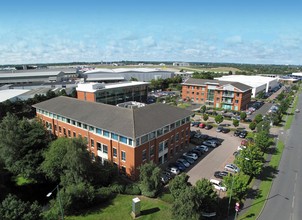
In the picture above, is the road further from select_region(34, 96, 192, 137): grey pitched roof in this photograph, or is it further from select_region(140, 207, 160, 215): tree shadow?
select_region(34, 96, 192, 137): grey pitched roof

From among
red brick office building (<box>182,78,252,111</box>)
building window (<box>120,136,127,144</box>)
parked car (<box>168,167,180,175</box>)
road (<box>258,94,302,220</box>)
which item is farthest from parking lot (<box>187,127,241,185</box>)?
red brick office building (<box>182,78,252,111</box>)

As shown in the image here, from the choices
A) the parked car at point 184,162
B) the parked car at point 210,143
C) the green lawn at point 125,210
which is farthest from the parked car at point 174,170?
the parked car at point 210,143

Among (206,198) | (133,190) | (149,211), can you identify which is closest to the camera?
(206,198)

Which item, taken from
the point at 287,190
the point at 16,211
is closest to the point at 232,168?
the point at 287,190

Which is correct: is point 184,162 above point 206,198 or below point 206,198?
below

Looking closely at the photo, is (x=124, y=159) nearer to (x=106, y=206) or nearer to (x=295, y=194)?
(x=106, y=206)

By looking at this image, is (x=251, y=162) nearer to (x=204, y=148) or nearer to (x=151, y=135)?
(x=204, y=148)
